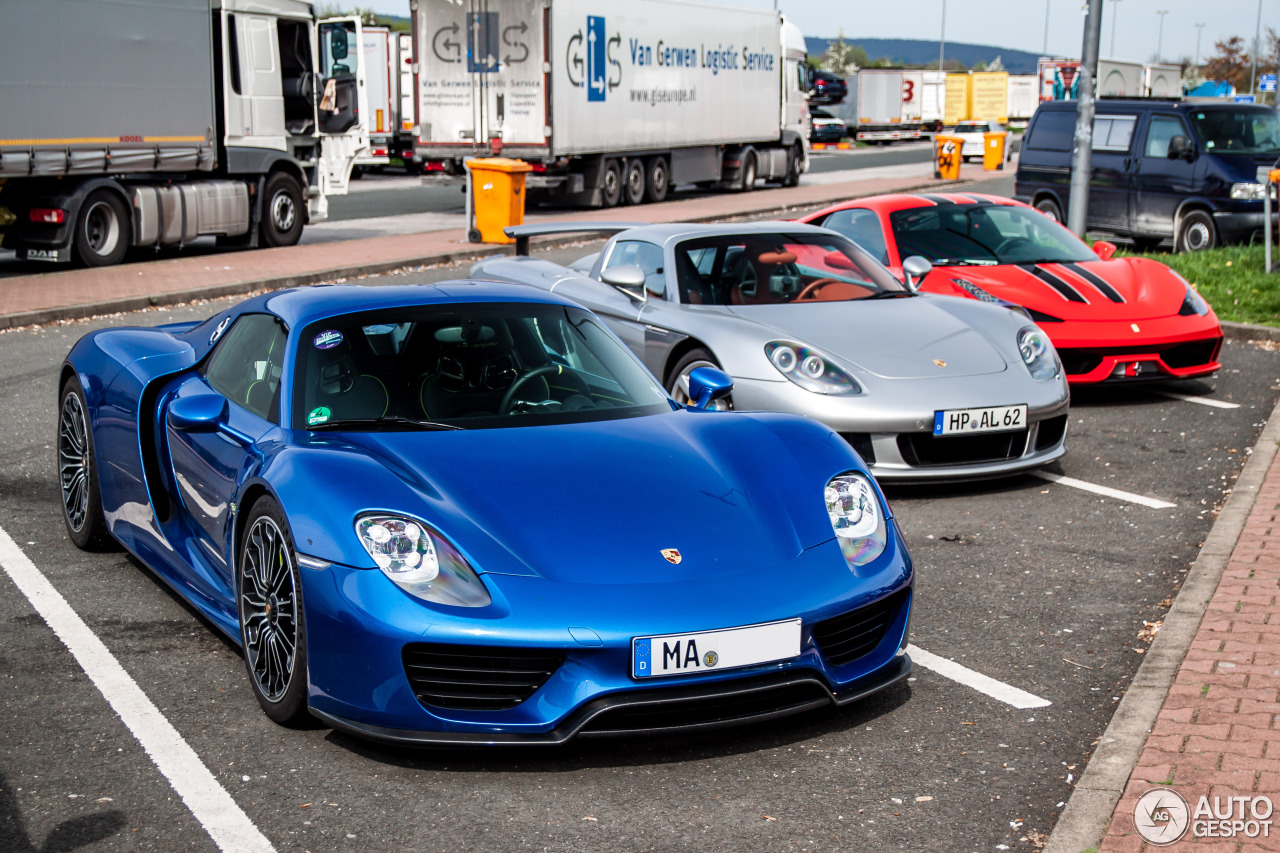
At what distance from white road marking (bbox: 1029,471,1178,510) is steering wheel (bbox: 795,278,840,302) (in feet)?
5.10

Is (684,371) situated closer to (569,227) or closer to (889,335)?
(889,335)

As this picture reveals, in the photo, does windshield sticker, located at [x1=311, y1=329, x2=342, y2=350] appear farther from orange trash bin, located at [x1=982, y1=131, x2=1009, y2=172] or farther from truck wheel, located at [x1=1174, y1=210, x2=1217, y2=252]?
orange trash bin, located at [x1=982, y1=131, x2=1009, y2=172]

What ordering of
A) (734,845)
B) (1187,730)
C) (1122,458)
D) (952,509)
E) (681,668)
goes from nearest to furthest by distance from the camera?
(734,845) → (681,668) → (1187,730) → (952,509) → (1122,458)

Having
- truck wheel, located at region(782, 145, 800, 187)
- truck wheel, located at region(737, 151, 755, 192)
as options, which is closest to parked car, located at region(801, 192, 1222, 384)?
truck wheel, located at region(737, 151, 755, 192)

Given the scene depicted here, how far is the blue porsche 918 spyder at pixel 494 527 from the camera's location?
3.61 m

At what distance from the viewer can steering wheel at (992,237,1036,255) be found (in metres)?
9.75

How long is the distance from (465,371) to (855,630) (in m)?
1.61

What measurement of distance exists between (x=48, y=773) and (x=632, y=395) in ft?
7.10

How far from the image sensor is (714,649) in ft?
11.9

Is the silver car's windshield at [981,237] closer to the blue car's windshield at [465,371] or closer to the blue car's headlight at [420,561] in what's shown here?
the blue car's windshield at [465,371]

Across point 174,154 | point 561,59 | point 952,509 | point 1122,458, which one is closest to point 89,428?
point 952,509

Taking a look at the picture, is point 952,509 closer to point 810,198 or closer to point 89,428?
point 89,428

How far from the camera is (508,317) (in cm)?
489

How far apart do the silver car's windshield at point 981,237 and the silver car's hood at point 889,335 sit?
204 centimetres
